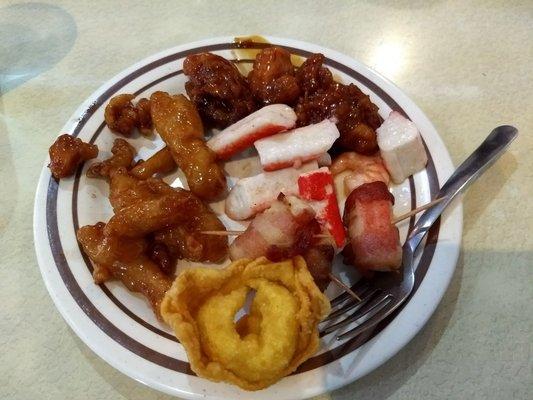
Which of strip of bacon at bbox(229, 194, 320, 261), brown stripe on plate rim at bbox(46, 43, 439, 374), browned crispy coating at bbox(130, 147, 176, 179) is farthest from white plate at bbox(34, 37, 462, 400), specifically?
strip of bacon at bbox(229, 194, 320, 261)

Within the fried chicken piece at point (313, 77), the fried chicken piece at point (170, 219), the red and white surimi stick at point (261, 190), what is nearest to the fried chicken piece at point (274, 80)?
the fried chicken piece at point (313, 77)

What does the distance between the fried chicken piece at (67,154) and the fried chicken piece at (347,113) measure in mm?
1083

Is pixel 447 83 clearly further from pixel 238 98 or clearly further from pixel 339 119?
pixel 238 98

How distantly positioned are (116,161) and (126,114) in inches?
10.6

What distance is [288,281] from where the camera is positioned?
1709mm

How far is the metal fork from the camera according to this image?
179 cm

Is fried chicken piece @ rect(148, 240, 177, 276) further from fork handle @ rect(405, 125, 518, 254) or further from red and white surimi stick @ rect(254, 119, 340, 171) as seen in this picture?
fork handle @ rect(405, 125, 518, 254)

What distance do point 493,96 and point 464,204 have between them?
89cm

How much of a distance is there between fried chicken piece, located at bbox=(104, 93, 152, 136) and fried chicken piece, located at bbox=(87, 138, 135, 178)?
8 cm

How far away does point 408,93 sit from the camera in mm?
2900

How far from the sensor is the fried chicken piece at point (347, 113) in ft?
7.49

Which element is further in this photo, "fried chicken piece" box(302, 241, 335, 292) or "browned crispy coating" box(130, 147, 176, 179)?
"browned crispy coating" box(130, 147, 176, 179)

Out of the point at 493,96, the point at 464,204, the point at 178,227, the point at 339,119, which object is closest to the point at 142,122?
the point at 178,227

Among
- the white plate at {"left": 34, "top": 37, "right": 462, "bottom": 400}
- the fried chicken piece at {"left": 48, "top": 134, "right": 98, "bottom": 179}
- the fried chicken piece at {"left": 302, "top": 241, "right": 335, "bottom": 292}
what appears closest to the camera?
the white plate at {"left": 34, "top": 37, "right": 462, "bottom": 400}
